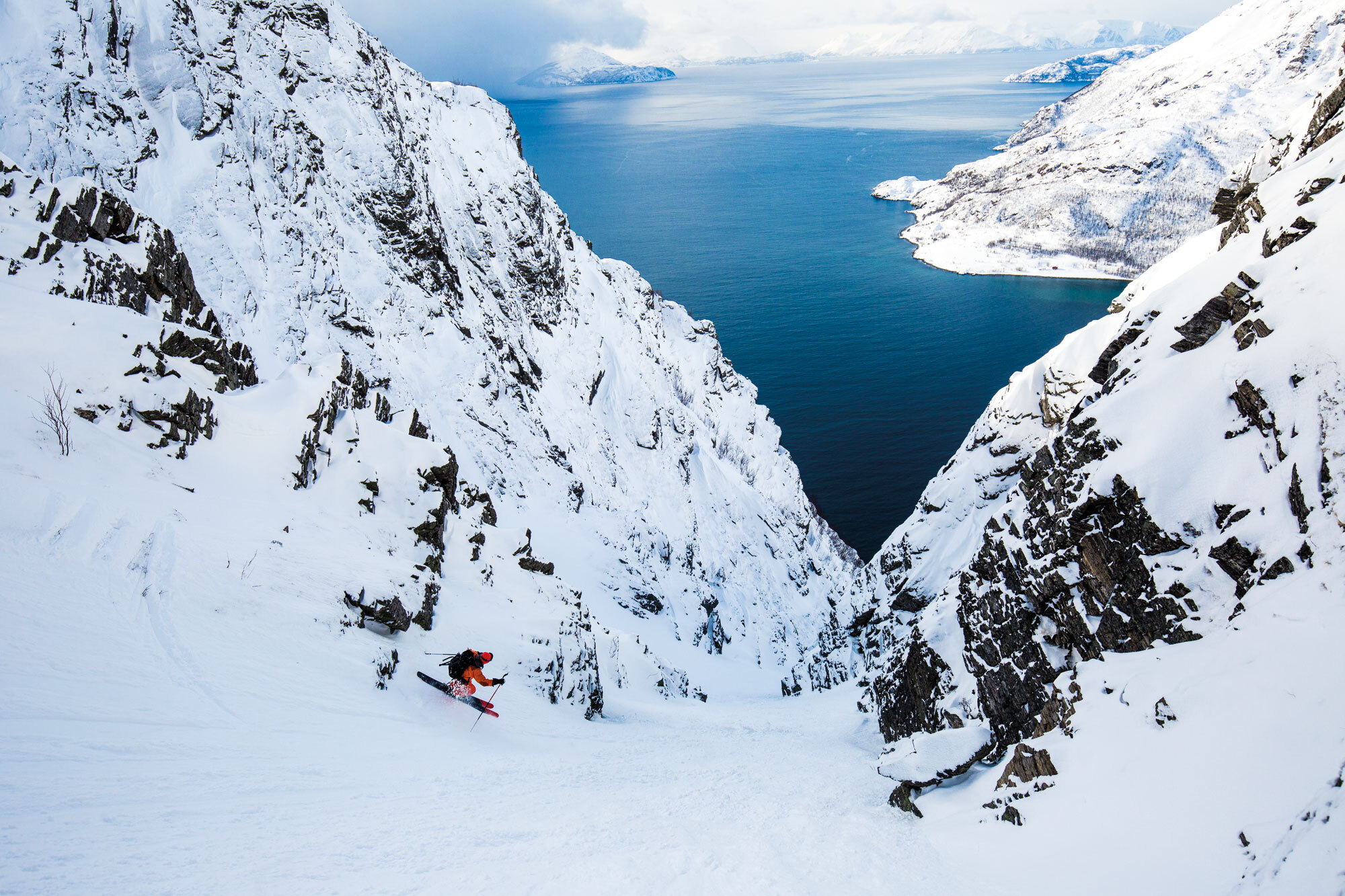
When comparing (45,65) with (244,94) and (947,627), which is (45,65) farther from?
(947,627)

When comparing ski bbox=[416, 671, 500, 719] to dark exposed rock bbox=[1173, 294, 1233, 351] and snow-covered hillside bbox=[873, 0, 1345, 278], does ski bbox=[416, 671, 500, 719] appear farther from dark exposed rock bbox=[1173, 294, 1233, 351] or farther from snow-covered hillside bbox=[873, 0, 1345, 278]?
snow-covered hillside bbox=[873, 0, 1345, 278]

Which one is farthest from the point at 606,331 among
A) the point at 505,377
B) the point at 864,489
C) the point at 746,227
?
the point at 746,227

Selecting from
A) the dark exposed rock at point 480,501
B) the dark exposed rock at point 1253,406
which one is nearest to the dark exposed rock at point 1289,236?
the dark exposed rock at point 1253,406

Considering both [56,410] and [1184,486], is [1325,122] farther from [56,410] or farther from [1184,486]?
[56,410]

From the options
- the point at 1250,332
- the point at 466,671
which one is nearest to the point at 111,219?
the point at 466,671

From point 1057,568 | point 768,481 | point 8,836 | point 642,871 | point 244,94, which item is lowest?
point 642,871

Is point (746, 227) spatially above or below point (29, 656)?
above

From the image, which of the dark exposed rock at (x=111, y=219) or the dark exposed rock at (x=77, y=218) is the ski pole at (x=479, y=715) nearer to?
the dark exposed rock at (x=77, y=218)
